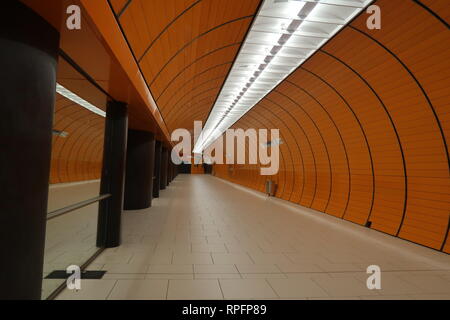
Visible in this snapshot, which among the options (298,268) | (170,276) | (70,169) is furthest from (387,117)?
(70,169)

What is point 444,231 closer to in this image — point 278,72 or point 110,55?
point 278,72

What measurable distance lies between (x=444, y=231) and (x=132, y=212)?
33.2ft

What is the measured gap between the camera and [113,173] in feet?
20.8

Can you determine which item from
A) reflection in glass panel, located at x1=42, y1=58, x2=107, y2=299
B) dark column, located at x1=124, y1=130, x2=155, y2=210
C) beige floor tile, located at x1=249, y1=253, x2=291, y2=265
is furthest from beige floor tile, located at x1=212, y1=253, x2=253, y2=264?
dark column, located at x1=124, y1=130, x2=155, y2=210

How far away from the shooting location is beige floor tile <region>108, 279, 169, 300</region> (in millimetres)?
3689

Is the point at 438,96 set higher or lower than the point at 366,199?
higher

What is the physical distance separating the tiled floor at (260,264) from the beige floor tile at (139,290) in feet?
0.05

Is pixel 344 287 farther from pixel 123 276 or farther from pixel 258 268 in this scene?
pixel 123 276

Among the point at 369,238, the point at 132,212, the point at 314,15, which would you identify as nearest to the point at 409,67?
the point at 314,15

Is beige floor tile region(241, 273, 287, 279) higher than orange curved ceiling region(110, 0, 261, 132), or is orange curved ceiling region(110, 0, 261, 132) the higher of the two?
orange curved ceiling region(110, 0, 261, 132)

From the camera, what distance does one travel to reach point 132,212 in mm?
10469

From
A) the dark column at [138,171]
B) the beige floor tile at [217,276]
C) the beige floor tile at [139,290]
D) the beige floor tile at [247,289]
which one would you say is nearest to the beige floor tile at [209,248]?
the beige floor tile at [217,276]

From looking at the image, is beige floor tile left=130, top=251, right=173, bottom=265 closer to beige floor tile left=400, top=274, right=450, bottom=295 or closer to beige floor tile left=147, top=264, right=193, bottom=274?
beige floor tile left=147, top=264, right=193, bottom=274

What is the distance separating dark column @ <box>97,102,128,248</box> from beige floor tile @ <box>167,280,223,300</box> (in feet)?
8.97
